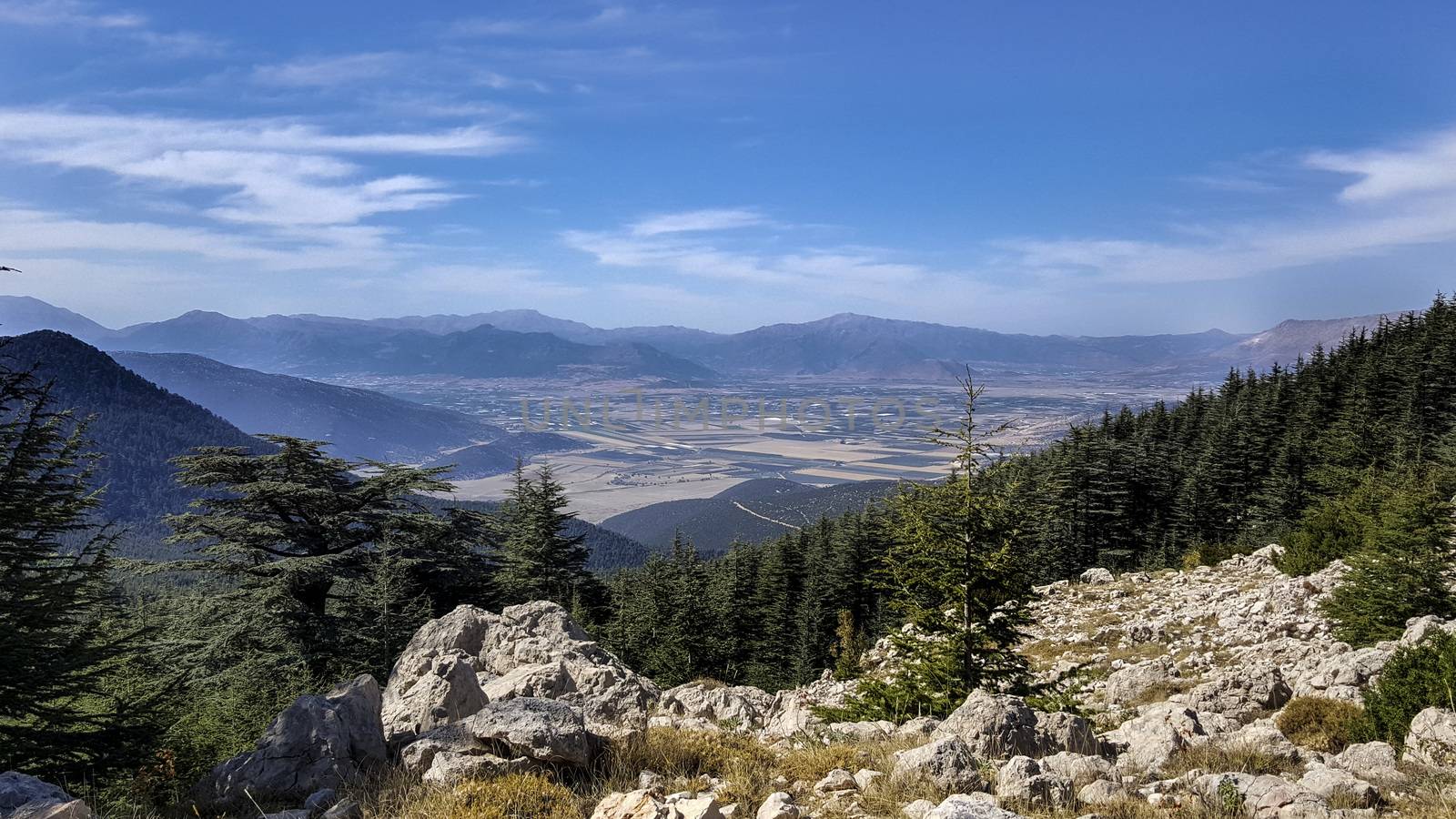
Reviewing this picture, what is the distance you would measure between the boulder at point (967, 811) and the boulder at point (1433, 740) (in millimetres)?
4862

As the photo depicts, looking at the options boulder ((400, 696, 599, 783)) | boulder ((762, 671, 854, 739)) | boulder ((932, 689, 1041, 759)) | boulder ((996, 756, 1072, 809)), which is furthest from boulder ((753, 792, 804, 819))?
boulder ((762, 671, 854, 739))

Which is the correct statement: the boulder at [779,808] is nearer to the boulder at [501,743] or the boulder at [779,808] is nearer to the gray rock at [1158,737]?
the boulder at [501,743]

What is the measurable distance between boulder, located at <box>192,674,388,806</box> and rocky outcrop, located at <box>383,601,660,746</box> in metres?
0.62

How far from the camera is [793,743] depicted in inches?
388

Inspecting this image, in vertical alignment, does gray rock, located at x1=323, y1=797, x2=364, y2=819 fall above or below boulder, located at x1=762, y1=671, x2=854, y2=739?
above

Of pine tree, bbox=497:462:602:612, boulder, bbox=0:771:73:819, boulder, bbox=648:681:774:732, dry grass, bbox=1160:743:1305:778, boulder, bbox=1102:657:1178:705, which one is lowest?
pine tree, bbox=497:462:602:612

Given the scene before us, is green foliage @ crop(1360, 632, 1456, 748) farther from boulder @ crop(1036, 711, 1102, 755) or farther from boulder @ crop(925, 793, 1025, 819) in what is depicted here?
boulder @ crop(925, 793, 1025, 819)

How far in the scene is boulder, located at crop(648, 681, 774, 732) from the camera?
11687 millimetres

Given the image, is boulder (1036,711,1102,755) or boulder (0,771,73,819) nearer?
boulder (0,771,73,819)

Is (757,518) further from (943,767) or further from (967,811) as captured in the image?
(967,811)

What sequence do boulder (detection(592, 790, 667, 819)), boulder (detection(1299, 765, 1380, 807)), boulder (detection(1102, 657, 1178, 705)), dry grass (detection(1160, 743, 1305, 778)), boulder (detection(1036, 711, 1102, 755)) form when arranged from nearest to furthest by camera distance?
boulder (detection(1299, 765, 1380, 807)), boulder (detection(592, 790, 667, 819)), dry grass (detection(1160, 743, 1305, 778)), boulder (detection(1036, 711, 1102, 755)), boulder (detection(1102, 657, 1178, 705))

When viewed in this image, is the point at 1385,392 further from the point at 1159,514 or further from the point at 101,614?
the point at 101,614

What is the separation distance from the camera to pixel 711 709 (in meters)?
12.9

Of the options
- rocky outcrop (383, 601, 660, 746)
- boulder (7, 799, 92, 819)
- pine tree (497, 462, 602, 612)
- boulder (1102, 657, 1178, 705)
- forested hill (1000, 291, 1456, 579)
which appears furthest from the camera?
forested hill (1000, 291, 1456, 579)
